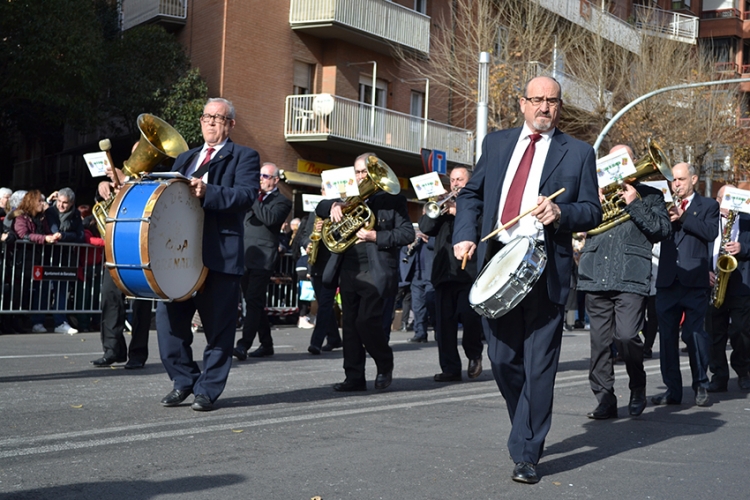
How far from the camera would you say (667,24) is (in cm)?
4153

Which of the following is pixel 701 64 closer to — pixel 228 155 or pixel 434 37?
pixel 434 37

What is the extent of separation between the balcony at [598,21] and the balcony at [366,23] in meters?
4.11

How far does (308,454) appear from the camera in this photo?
578 centimetres

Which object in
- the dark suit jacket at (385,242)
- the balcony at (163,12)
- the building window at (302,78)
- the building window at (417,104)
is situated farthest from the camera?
the building window at (417,104)

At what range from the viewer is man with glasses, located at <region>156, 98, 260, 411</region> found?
7.29 m

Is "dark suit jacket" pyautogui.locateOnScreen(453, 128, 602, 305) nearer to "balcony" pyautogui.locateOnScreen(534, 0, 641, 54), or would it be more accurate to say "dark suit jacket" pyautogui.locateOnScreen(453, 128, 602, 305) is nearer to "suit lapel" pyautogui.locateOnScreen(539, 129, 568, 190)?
"suit lapel" pyautogui.locateOnScreen(539, 129, 568, 190)

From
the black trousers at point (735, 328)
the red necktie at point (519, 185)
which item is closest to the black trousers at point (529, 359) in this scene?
the red necktie at point (519, 185)

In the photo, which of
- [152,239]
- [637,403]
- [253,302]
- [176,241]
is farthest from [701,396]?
[253,302]

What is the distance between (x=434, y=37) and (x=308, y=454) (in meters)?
28.4

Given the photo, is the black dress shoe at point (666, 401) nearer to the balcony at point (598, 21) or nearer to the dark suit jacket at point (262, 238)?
the dark suit jacket at point (262, 238)

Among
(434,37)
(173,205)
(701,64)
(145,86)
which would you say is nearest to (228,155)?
(173,205)

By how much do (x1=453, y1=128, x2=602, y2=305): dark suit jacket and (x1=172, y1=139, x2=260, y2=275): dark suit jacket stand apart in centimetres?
197

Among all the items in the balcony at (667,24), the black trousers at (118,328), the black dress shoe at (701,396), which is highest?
the balcony at (667,24)

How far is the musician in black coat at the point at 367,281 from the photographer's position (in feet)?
28.7
